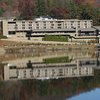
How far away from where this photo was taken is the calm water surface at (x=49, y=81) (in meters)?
14.0

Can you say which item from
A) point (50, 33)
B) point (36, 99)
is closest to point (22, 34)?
point (50, 33)

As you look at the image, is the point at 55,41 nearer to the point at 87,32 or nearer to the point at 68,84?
the point at 87,32

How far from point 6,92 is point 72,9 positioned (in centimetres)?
3321

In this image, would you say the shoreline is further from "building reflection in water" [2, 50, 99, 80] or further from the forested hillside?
"building reflection in water" [2, 50, 99, 80]

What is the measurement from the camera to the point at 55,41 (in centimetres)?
3812

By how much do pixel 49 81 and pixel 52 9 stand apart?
114 feet

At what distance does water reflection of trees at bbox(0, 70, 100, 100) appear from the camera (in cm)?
1375

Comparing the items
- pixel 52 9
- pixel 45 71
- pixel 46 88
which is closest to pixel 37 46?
pixel 45 71

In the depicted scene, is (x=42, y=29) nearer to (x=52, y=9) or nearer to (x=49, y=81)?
(x=52, y=9)

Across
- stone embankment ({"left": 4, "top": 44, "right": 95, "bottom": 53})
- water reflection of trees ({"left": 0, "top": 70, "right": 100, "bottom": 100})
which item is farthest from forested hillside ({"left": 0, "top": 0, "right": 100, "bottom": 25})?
water reflection of trees ({"left": 0, "top": 70, "right": 100, "bottom": 100})

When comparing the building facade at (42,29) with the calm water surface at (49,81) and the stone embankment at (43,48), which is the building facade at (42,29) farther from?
the calm water surface at (49,81)

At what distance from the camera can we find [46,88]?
1555 cm

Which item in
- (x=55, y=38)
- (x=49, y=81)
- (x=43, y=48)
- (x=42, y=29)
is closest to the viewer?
(x=49, y=81)

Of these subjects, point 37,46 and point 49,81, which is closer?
point 49,81
